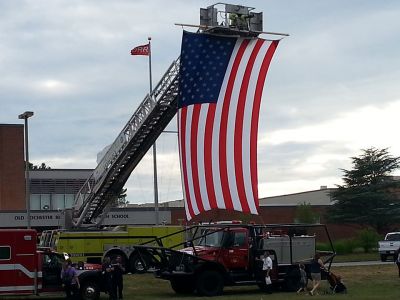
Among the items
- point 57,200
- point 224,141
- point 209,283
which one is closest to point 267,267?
point 209,283

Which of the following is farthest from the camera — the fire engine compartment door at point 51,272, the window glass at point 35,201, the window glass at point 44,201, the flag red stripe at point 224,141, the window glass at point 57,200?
the window glass at point 57,200

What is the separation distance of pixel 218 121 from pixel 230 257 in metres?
5.94

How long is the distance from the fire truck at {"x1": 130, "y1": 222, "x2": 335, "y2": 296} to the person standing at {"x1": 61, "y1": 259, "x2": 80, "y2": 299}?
92.2 inches

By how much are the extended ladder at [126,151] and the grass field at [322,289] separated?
17.4 ft

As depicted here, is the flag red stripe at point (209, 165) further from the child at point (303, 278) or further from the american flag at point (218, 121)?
the child at point (303, 278)

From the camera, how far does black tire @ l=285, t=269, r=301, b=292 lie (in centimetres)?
2820

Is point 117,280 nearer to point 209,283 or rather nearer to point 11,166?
point 209,283

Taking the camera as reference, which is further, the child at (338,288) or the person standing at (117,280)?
the child at (338,288)

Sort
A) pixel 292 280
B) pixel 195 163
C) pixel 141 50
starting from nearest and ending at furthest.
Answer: pixel 292 280 → pixel 195 163 → pixel 141 50

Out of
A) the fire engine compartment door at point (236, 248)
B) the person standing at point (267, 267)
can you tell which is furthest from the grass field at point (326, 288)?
the fire engine compartment door at point (236, 248)

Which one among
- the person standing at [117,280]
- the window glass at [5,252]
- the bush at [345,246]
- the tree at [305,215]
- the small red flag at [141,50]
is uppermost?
the small red flag at [141,50]

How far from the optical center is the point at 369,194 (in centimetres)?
6875

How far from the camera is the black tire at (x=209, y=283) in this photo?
26469 millimetres

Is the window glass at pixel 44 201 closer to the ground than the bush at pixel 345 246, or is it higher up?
higher up
